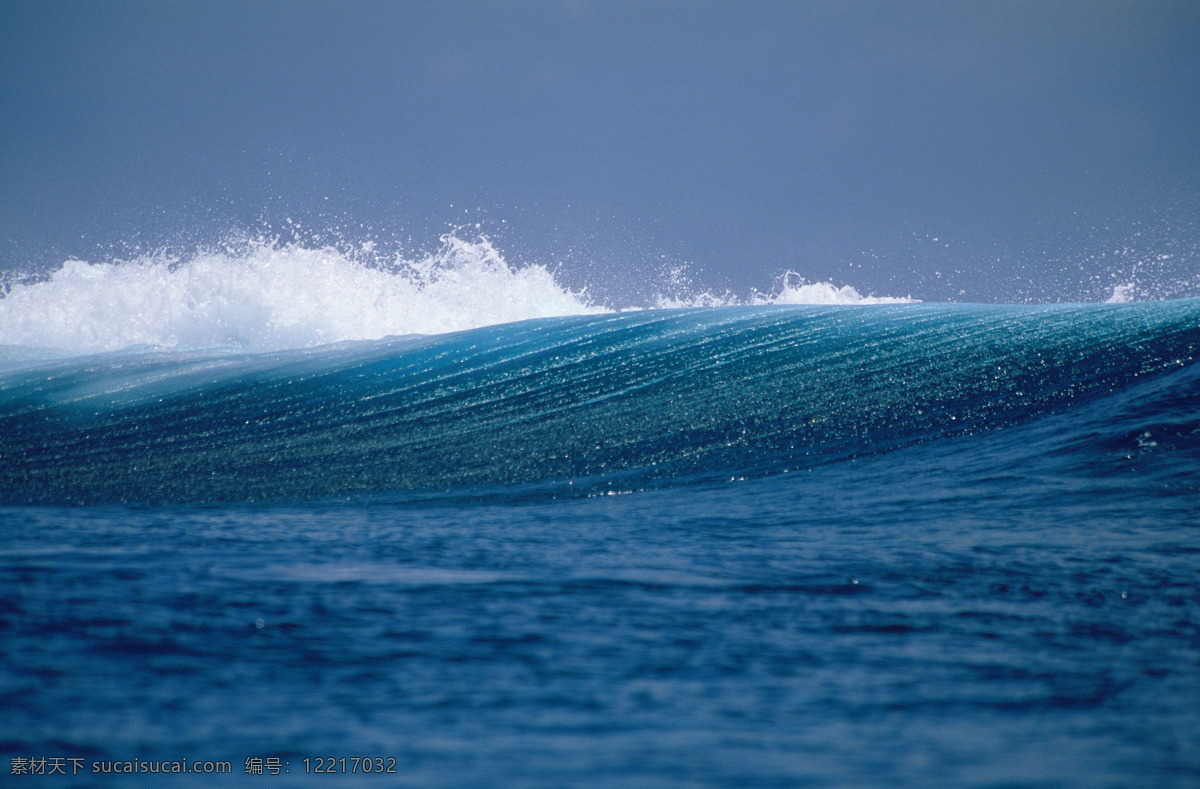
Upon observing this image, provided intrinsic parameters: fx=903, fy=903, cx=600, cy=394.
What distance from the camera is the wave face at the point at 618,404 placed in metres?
3.46

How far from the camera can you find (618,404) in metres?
4.35

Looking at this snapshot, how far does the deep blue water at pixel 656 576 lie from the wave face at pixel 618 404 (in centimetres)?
3

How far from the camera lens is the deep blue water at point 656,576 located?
1.03 metres

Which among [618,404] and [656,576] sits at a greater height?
[618,404]

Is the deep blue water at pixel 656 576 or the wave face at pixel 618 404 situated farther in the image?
the wave face at pixel 618 404

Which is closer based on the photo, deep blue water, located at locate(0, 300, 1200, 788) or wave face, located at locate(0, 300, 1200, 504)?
deep blue water, located at locate(0, 300, 1200, 788)

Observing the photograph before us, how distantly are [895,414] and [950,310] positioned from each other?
1934mm

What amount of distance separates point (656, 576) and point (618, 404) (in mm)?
2584

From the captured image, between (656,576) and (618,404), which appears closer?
(656,576)

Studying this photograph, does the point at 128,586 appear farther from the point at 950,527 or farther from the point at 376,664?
the point at 950,527

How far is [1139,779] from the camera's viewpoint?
931mm

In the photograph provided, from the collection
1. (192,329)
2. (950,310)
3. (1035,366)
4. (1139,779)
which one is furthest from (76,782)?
(192,329)

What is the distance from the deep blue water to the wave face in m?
0.03

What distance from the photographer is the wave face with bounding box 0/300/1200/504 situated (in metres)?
3.46
